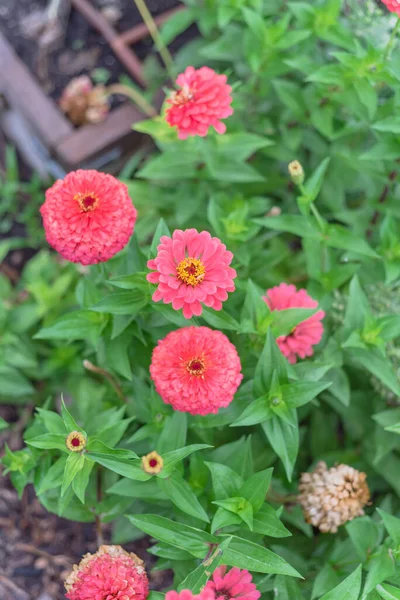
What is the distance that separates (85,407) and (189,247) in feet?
2.79

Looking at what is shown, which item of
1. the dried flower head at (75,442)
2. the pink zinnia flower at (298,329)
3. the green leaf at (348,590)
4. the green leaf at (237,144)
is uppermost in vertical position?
the dried flower head at (75,442)

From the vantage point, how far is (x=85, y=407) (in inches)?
76.9

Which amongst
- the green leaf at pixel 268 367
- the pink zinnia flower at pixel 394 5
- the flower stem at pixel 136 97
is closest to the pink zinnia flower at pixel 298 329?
the green leaf at pixel 268 367

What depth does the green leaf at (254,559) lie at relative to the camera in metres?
1.26

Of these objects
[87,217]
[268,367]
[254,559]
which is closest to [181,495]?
[254,559]

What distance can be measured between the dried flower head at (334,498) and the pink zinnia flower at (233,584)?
30 centimetres

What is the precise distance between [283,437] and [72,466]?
0.48m

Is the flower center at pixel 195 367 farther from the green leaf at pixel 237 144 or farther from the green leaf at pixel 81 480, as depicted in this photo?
the green leaf at pixel 237 144

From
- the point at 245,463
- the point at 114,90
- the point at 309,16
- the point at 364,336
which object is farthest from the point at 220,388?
the point at 114,90

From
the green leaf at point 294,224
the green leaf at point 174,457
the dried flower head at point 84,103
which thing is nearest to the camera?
the green leaf at point 174,457

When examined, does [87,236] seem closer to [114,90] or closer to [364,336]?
[364,336]

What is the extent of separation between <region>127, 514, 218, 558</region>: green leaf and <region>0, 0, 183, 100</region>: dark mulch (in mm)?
1983

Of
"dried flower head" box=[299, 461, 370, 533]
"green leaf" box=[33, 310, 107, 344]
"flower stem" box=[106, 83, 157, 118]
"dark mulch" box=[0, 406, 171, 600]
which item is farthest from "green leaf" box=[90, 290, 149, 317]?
"flower stem" box=[106, 83, 157, 118]

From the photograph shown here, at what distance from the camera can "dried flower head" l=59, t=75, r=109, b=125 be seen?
253cm
